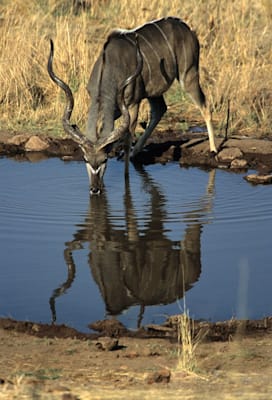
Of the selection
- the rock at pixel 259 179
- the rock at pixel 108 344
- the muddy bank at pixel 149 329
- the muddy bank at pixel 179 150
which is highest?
the rock at pixel 108 344

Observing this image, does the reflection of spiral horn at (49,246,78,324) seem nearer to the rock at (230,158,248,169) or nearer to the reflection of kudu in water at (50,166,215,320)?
the reflection of kudu in water at (50,166,215,320)

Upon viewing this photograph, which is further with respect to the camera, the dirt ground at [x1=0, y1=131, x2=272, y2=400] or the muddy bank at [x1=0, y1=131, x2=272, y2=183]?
the muddy bank at [x1=0, y1=131, x2=272, y2=183]

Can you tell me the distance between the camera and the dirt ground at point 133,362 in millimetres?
4906

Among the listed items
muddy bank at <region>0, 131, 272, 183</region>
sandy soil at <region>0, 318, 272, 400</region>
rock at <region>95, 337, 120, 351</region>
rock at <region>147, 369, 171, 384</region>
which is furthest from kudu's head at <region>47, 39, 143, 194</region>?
rock at <region>147, 369, 171, 384</region>

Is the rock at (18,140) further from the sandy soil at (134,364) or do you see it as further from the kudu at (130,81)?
the sandy soil at (134,364)

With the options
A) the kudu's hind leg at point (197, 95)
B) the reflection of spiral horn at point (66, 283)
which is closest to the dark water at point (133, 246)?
the reflection of spiral horn at point (66, 283)

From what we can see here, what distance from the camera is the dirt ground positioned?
4.91 m

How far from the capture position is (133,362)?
5.61 metres

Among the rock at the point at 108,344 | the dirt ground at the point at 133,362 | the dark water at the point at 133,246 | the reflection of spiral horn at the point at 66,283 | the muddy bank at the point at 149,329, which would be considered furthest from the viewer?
the dark water at the point at 133,246

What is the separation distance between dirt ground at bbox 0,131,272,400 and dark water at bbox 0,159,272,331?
0.29 metres

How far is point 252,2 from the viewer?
16.6 m

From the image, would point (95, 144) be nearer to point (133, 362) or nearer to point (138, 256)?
point (138, 256)

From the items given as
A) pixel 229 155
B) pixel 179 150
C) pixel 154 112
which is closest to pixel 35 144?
pixel 154 112

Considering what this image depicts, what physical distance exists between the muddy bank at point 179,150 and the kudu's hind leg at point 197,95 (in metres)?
0.20
